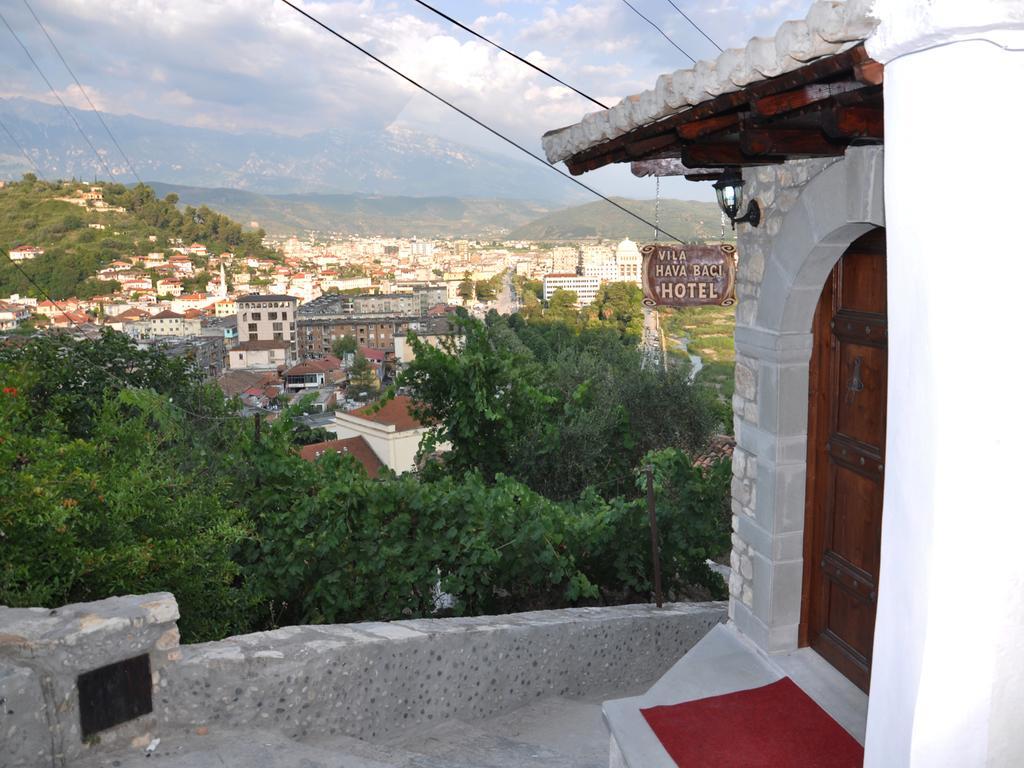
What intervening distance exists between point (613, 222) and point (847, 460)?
13519 cm

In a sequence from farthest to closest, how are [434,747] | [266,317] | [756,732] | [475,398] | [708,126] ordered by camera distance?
[266,317]
[475,398]
[434,747]
[756,732]
[708,126]

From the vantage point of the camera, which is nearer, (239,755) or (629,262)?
(239,755)

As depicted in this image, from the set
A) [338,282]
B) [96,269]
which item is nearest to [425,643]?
[96,269]

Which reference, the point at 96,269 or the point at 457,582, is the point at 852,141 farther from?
the point at 96,269

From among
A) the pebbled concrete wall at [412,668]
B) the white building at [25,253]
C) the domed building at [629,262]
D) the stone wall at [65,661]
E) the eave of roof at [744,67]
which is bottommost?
the pebbled concrete wall at [412,668]

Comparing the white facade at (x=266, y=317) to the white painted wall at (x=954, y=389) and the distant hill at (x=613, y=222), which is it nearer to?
the distant hill at (x=613, y=222)

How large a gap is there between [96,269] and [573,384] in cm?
5567

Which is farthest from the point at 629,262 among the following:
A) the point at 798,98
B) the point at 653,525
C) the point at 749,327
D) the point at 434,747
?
the point at 798,98

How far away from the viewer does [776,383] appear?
3.91 meters

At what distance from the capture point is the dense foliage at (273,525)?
3732 millimetres

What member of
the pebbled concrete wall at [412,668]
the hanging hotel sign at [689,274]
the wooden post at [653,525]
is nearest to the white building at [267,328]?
the wooden post at [653,525]

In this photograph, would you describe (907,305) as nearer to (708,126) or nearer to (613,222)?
(708,126)

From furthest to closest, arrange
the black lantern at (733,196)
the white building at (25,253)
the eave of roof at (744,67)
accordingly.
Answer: the white building at (25,253)
the black lantern at (733,196)
the eave of roof at (744,67)

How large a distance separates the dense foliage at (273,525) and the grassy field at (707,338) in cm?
2564
